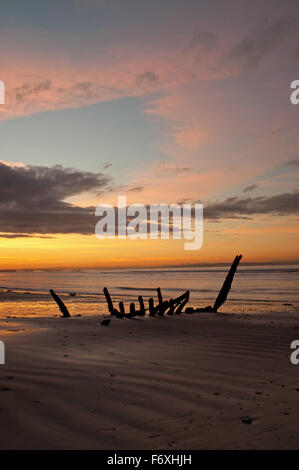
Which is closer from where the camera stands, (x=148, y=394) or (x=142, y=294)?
(x=148, y=394)

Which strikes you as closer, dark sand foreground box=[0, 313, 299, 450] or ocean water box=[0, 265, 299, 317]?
dark sand foreground box=[0, 313, 299, 450]

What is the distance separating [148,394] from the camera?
16.8 ft

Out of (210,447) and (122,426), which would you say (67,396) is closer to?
(122,426)

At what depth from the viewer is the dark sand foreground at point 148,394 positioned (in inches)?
151

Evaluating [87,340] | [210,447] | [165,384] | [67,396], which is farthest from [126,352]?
[210,447]

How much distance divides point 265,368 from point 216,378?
4.18 ft

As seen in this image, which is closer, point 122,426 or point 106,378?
point 122,426

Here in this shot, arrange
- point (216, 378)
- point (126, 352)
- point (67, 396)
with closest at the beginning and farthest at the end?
point (67, 396), point (216, 378), point (126, 352)

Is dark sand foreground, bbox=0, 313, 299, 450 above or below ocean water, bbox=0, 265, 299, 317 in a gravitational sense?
below

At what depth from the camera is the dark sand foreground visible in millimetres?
3828
